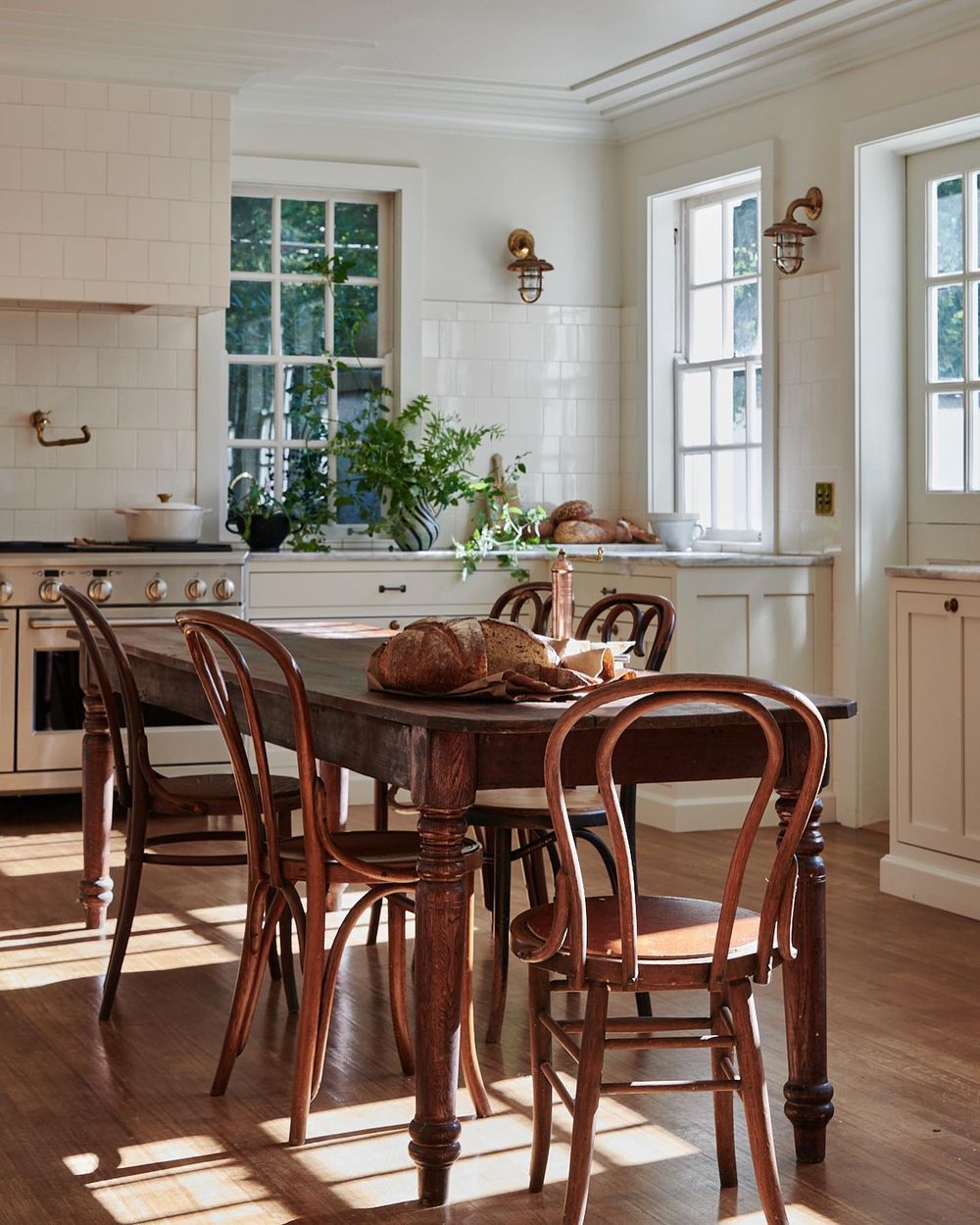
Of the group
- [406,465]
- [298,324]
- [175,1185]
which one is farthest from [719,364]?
[175,1185]

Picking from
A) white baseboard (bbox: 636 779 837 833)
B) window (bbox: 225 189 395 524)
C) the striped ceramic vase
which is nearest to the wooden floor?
white baseboard (bbox: 636 779 837 833)

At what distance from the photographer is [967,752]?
4363 mm

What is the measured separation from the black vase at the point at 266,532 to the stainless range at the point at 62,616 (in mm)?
294

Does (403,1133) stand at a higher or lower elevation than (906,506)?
lower

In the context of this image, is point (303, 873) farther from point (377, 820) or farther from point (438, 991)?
point (377, 820)

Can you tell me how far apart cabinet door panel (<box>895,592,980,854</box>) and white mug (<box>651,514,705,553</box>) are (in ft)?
5.81

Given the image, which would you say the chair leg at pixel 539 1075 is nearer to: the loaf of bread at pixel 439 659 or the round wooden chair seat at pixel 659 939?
the round wooden chair seat at pixel 659 939

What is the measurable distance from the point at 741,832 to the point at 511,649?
665mm

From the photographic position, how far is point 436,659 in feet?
8.45

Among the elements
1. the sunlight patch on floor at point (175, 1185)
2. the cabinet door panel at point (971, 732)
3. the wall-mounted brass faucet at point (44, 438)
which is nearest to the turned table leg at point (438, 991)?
the sunlight patch on floor at point (175, 1185)

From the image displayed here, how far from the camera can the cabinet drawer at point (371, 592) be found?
596 centimetres

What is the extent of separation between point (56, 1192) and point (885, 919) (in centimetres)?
256

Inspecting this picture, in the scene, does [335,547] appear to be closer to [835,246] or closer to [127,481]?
[127,481]

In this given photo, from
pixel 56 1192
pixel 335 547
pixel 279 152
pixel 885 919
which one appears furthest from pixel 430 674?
pixel 279 152
